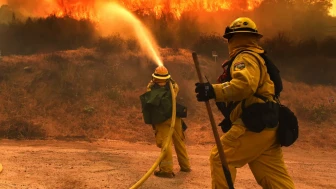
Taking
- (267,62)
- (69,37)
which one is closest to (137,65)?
(69,37)

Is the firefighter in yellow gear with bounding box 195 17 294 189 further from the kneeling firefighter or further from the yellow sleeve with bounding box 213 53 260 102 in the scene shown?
the kneeling firefighter

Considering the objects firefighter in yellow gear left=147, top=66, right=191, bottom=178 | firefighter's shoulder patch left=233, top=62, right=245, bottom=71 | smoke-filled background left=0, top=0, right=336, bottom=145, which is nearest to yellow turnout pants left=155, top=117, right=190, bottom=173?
firefighter in yellow gear left=147, top=66, right=191, bottom=178

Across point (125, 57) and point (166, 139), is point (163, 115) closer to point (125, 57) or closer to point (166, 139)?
point (166, 139)

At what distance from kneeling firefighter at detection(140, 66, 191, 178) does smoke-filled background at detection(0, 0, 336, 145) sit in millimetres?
4651

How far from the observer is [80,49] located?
17016 millimetres

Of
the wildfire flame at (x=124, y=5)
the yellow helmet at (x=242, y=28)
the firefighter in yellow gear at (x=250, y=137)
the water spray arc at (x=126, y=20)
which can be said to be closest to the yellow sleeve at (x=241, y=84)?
the firefighter in yellow gear at (x=250, y=137)

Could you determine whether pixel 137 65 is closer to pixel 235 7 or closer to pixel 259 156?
pixel 235 7

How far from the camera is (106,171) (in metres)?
6.45

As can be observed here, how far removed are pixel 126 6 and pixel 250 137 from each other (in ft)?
57.9

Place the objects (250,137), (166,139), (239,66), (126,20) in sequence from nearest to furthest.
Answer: (239,66)
(250,137)
(166,139)
(126,20)

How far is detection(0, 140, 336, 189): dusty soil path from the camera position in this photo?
5.71 meters

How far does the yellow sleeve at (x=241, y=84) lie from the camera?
11.0 feet

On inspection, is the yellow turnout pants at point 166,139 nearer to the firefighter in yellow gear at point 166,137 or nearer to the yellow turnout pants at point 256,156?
the firefighter in yellow gear at point 166,137

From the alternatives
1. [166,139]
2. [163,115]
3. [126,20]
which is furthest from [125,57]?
[166,139]
